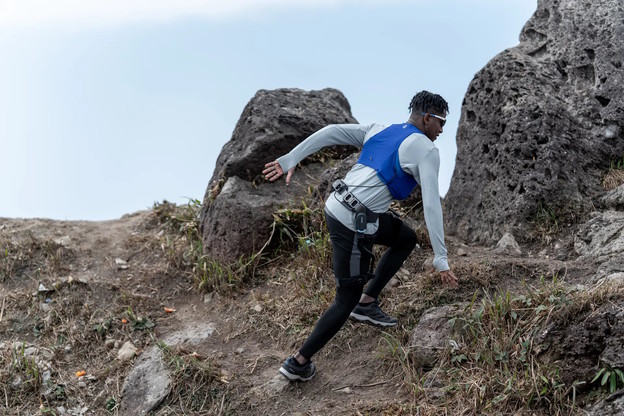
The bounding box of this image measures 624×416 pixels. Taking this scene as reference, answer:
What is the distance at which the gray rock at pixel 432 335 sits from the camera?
5.76m

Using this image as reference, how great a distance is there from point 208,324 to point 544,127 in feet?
12.5

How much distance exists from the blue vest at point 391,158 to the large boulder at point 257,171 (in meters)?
2.39

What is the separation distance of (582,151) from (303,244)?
2959mm

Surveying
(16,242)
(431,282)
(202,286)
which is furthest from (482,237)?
(16,242)

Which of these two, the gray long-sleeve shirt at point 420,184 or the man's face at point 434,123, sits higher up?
the man's face at point 434,123

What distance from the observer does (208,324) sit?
7.41m

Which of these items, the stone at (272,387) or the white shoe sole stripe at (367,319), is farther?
the white shoe sole stripe at (367,319)

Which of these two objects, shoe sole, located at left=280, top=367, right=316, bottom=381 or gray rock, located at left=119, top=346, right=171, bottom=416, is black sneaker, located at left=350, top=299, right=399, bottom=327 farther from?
gray rock, located at left=119, top=346, right=171, bottom=416

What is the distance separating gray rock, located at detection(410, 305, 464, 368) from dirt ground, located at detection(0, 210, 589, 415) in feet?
0.50

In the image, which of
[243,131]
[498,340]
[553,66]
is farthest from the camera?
[243,131]

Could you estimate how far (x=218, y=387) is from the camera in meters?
6.20

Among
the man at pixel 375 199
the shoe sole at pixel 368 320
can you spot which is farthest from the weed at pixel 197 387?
the shoe sole at pixel 368 320

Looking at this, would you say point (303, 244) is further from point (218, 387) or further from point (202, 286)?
point (218, 387)

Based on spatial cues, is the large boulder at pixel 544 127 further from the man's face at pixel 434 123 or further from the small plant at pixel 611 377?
the small plant at pixel 611 377
